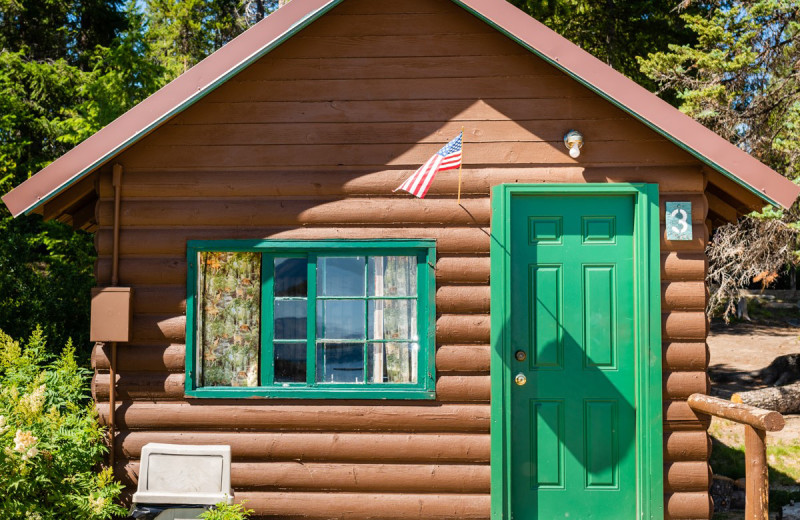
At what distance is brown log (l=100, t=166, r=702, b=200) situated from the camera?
533 cm

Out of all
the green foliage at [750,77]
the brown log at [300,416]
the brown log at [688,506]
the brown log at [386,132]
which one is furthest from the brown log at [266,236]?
the green foliage at [750,77]

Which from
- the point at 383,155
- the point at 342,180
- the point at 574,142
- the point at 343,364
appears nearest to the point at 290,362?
the point at 343,364

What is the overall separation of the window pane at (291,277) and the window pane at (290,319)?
8 centimetres

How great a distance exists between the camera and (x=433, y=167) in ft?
16.2

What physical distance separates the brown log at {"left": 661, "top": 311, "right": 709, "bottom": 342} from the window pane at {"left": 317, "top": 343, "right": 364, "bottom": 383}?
249 centimetres

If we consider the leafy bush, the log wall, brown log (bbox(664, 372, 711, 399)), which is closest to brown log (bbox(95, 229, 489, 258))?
the log wall

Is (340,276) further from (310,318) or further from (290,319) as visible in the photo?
(290,319)

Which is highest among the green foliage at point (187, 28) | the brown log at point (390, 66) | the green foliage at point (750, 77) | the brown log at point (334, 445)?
the green foliage at point (187, 28)

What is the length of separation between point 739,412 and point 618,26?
13.1 meters

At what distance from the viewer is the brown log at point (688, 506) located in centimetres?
523

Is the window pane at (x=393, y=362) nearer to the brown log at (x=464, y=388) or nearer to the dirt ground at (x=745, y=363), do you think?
the brown log at (x=464, y=388)

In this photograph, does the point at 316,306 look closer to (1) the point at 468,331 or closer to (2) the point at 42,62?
(1) the point at 468,331

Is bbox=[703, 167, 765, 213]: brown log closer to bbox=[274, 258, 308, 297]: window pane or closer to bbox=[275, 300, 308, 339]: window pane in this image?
bbox=[274, 258, 308, 297]: window pane

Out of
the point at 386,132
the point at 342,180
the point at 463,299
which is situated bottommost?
the point at 463,299
